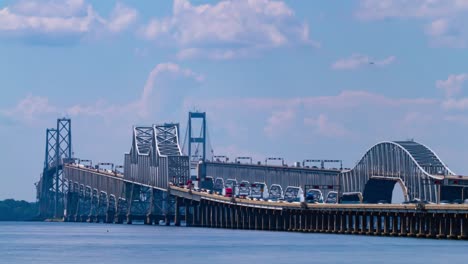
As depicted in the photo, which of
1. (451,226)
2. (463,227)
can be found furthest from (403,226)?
(463,227)

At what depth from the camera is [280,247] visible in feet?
534

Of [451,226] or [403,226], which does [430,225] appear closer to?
[451,226]

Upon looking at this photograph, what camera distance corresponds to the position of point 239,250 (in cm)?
15600

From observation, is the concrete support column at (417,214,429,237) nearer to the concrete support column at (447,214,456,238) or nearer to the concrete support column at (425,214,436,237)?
the concrete support column at (425,214,436,237)

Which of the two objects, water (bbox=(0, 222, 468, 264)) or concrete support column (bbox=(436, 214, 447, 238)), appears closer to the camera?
water (bbox=(0, 222, 468, 264))

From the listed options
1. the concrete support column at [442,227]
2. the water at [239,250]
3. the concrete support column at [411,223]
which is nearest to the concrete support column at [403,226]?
the concrete support column at [411,223]

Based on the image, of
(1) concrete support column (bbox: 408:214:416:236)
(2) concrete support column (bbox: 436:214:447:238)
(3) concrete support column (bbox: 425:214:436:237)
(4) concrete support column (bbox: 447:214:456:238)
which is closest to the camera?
(4) concrete support column (bbox: 447:214:456:238)

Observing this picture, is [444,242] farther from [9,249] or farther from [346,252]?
[9,249]

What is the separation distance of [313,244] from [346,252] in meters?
19.3

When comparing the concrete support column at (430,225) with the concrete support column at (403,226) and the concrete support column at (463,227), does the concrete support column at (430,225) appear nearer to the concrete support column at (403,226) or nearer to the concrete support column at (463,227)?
the concrete support column at (403,226)

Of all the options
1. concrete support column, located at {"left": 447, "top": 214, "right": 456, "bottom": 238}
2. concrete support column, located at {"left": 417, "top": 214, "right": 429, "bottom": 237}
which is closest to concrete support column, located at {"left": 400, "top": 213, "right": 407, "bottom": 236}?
concrete support column, located at {"left": 417, "top": 214, "right": 429, "bottom": 237}

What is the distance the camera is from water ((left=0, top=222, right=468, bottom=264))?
138875mm

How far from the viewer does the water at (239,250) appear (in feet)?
456

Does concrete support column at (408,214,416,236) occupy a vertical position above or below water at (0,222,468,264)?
above
